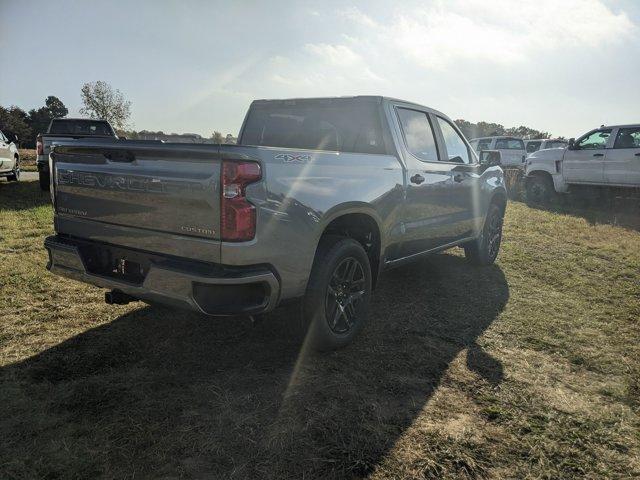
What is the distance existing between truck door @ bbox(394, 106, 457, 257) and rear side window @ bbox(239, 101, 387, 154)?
0.29 meters

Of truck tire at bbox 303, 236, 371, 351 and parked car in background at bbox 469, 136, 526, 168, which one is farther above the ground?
parked car in background at bbox 469, 136, 526, 168

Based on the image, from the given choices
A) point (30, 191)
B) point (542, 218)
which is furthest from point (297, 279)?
point (30, 191)

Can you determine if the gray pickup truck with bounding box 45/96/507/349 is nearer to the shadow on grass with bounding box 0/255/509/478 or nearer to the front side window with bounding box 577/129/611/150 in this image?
the shadow on grass with bounding box 0/255/509/478

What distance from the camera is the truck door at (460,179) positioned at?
16.5 ft

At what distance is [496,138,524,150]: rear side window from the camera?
19.9 m

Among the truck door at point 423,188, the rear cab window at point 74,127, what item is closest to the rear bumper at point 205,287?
the truck door at point 423,188

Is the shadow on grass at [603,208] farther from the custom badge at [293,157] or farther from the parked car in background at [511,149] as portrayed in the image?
the custom badge at [293,157]

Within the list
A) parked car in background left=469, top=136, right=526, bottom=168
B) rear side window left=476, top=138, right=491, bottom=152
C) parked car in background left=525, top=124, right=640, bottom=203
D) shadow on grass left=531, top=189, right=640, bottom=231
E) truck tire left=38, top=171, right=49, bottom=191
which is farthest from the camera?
rear side window left=476, top=138, right=491, bottom=152

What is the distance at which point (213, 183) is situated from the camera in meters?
2.56

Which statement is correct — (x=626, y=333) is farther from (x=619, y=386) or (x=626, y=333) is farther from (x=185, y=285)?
(x=185, y=285)

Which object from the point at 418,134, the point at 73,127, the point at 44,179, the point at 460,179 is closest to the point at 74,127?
the point at 73,127

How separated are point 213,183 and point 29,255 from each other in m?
4.27

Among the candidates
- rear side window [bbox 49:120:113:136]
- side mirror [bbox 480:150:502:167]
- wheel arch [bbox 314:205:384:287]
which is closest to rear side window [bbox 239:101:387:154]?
wheel arch [bbox 314:205:384:287]

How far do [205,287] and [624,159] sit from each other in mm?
11146
